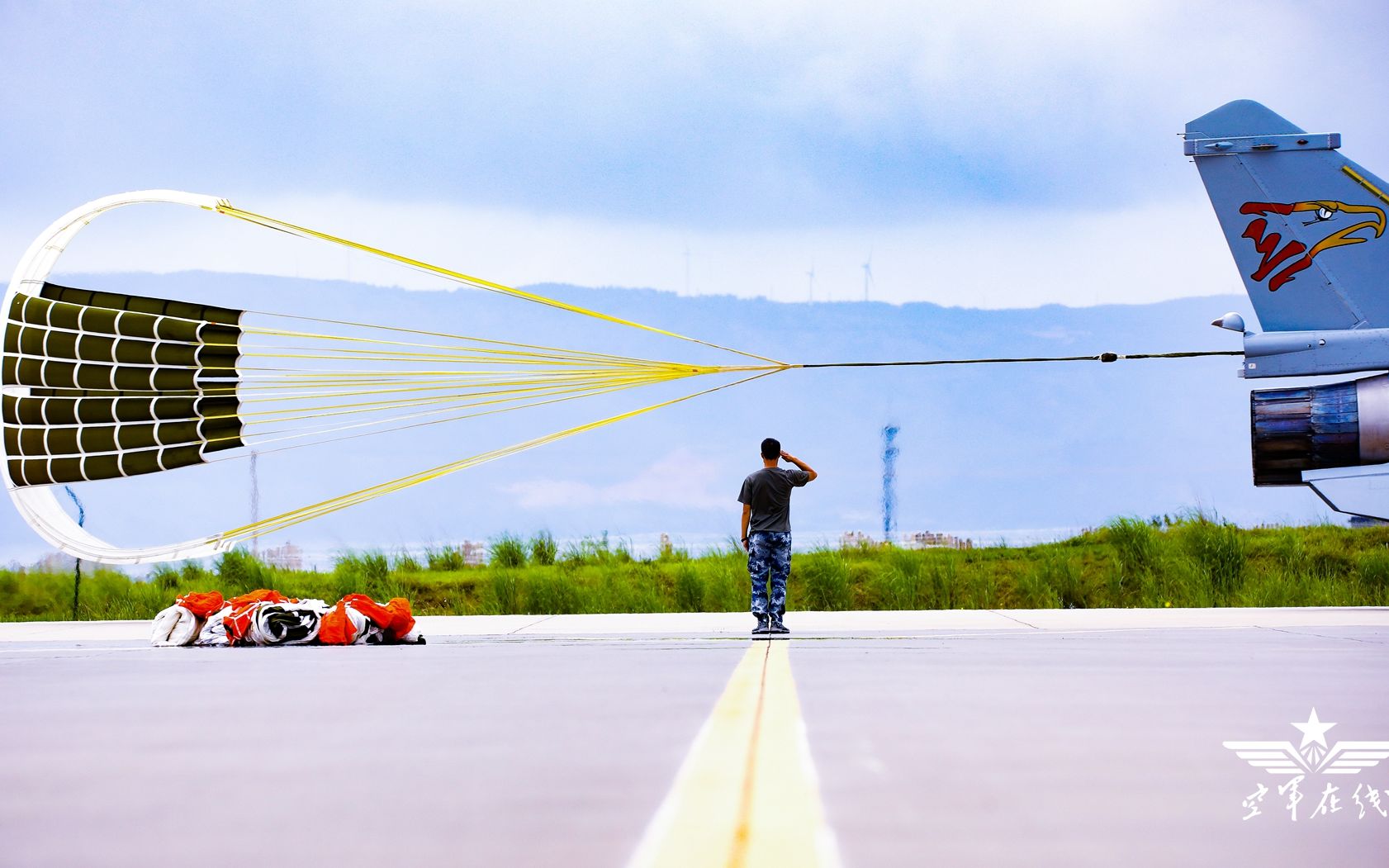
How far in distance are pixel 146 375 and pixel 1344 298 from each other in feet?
42.9

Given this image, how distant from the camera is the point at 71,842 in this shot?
3143mm

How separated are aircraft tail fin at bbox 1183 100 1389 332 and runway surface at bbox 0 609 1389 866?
7071 millimetres

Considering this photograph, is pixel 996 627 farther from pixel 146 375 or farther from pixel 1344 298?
pixel 146 375

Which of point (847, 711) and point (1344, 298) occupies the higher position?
point (1344, 298)

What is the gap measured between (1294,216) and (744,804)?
42.5 ft

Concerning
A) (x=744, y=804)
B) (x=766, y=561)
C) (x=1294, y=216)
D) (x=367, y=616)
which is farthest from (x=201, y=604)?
(x=1294, y=216)

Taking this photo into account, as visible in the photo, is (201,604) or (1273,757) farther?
(201,604)

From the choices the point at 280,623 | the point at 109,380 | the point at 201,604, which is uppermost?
the point at 109,380

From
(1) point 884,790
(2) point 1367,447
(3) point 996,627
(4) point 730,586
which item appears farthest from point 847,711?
(4) point 730,586

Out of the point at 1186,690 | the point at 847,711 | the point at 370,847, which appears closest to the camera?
the point at 370,847

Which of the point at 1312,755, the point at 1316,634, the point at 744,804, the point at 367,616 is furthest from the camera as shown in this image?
the point at 367,616

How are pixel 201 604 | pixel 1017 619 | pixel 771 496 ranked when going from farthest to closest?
pixel 1017 619 → pixel 771 496 → pixel 201 604

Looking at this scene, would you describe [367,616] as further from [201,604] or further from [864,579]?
[864,579]

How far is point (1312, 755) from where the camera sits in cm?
404
